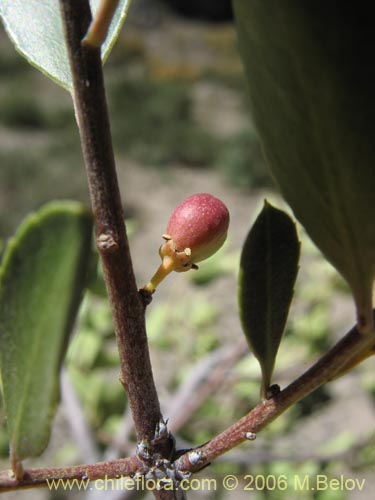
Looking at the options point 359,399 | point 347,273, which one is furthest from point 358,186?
point 359,399

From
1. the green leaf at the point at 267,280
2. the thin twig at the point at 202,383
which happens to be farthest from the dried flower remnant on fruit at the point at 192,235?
the thin twig at the point at 202,383

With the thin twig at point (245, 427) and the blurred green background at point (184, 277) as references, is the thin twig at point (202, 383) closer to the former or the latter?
the blurred green background at point (184, 277)

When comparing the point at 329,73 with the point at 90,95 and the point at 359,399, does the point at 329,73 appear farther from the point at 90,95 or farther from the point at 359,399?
the point at 359,399

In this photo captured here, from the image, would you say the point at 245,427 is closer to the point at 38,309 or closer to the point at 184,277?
the point at 38,309

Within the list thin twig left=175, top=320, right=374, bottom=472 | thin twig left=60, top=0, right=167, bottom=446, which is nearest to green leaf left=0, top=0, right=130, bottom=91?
thin twig left=60, top=0, right=167, bottom=446

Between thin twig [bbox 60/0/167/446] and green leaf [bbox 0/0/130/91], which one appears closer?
thin twig [bbox 60/0/167/446]

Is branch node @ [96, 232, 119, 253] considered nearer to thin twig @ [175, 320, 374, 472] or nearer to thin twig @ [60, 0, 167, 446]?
thin twig @ [60, 0, 167, 446]
